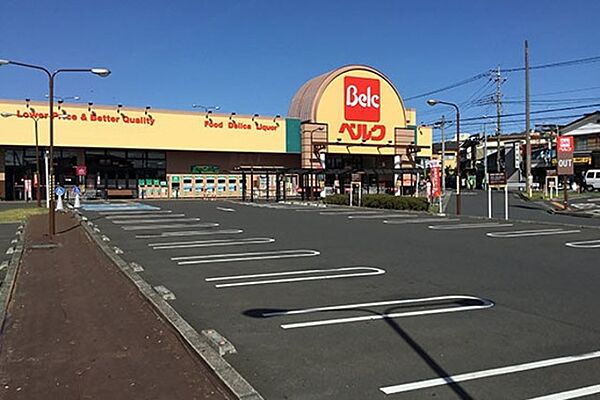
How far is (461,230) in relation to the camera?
1719 centimetres

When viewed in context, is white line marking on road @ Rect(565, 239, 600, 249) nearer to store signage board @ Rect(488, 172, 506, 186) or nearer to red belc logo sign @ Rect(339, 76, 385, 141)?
store signage board @ Rect(488, 172, 506, 186)

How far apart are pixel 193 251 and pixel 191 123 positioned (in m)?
33.7

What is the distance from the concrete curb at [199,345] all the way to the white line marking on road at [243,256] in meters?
1.87

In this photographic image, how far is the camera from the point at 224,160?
4825 centimetres

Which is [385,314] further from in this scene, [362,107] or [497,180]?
[362,107]

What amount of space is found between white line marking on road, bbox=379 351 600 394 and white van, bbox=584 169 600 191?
5250 cm

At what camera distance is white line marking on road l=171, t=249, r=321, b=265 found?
1096cm

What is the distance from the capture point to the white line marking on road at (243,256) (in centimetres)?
1096

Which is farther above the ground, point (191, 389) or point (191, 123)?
point (191, 123)

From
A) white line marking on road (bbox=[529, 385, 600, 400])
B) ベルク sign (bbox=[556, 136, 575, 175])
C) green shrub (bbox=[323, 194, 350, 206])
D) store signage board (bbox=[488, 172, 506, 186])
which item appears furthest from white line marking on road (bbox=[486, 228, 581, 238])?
green shrub (bbox=[323, 194, 350, 206])

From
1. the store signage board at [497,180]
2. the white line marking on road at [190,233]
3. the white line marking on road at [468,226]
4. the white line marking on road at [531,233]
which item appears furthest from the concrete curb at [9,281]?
the store signage board at [497,180]

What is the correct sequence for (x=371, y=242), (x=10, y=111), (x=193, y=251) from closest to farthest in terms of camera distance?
(x=193, y=251)
(x=371, y=242)
(x=10, y=111)

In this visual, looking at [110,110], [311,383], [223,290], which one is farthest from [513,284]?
[110,110]

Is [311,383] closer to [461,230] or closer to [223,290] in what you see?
[223,290]
